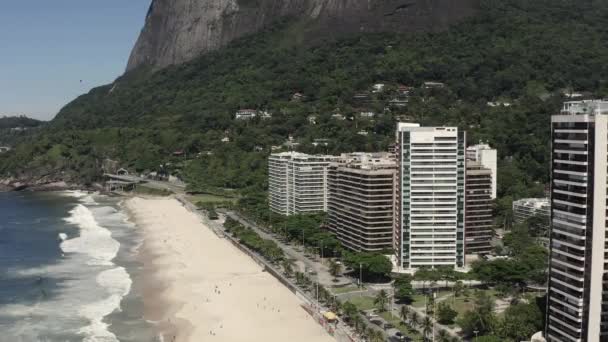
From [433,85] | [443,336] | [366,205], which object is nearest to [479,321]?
[443,336]

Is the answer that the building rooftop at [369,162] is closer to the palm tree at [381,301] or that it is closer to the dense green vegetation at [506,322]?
the palm tree at [381,301]

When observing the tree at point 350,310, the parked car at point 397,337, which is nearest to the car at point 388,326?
the parked car at point 397,337

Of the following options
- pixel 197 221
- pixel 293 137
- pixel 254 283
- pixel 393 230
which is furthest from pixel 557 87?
pixel 254 283

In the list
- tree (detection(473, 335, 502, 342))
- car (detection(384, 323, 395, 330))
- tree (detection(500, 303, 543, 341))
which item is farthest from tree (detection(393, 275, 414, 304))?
tree (detection(473, 335, 502, 342))

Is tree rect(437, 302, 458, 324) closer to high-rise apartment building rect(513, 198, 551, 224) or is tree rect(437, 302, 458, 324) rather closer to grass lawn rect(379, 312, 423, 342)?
grass lawn rect(379, 312, 423, 342)

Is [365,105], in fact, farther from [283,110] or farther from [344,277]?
[344,277]

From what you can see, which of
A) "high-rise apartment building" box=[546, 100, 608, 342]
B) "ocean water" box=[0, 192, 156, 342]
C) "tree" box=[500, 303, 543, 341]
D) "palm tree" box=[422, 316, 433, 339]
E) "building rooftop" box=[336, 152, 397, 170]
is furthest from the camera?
"building rooftop" box=[336, 152, 397, 170]
